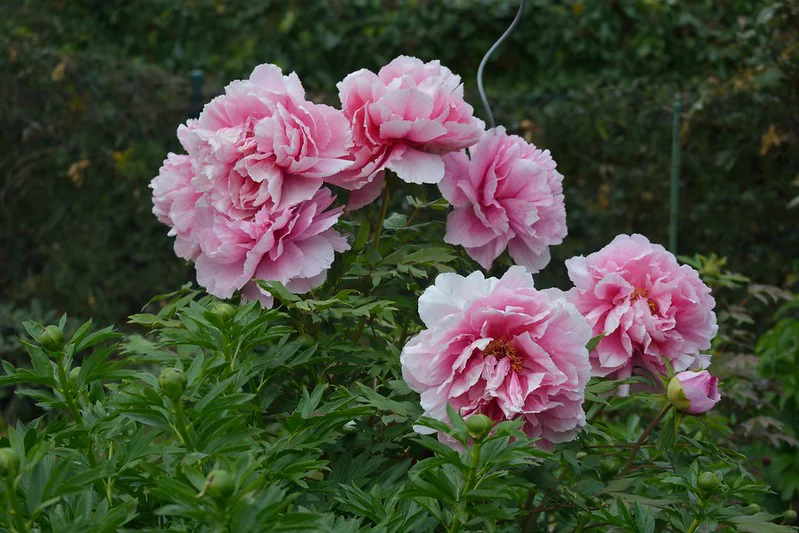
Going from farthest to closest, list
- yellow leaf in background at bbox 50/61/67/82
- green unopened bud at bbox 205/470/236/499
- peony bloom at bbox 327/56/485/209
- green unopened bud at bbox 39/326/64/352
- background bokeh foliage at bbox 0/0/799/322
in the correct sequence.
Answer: yellow leaf in background at bbox 50/61/67/82 < background bokeh foliage at bbox 0/0/799/322 < peony bloom at bbox 327/56/485/209 < green unopened bud at bbox 39/326/64/352 < green unopened bud at bbox 205/470/236/499

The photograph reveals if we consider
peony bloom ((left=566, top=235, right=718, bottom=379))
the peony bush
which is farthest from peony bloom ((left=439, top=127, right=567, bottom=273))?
peony bloom ((left=566, top=235, right=718, bottom=379))

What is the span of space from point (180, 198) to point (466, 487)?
68 centimetres

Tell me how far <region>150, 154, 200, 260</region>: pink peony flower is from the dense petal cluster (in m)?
0.05

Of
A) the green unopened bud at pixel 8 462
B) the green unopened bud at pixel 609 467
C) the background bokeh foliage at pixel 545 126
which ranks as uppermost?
the green unopened bud at pixel 8 462

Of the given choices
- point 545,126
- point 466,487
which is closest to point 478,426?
point 466,487

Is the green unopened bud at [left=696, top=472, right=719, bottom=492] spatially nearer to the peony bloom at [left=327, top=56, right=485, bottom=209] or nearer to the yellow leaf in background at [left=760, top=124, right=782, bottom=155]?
the peony bloom at [left=327, top=56, right=485, bottom=209]

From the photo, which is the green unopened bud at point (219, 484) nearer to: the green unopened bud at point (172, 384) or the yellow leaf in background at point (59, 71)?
the green unopened bud at point (172, 384)

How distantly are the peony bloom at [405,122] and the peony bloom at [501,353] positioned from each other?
0.77ft

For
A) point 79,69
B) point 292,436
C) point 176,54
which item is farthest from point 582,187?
point 292,436

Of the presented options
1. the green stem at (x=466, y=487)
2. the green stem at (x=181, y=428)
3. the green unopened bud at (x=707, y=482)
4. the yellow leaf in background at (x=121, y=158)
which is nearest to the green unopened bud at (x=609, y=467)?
the green unopened bud at (x=707, y=482)

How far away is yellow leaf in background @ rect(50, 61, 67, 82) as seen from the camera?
429 cm

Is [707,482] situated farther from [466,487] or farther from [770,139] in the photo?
[770,139]

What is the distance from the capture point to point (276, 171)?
1.38 m

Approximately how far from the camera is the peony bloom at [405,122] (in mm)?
1392
